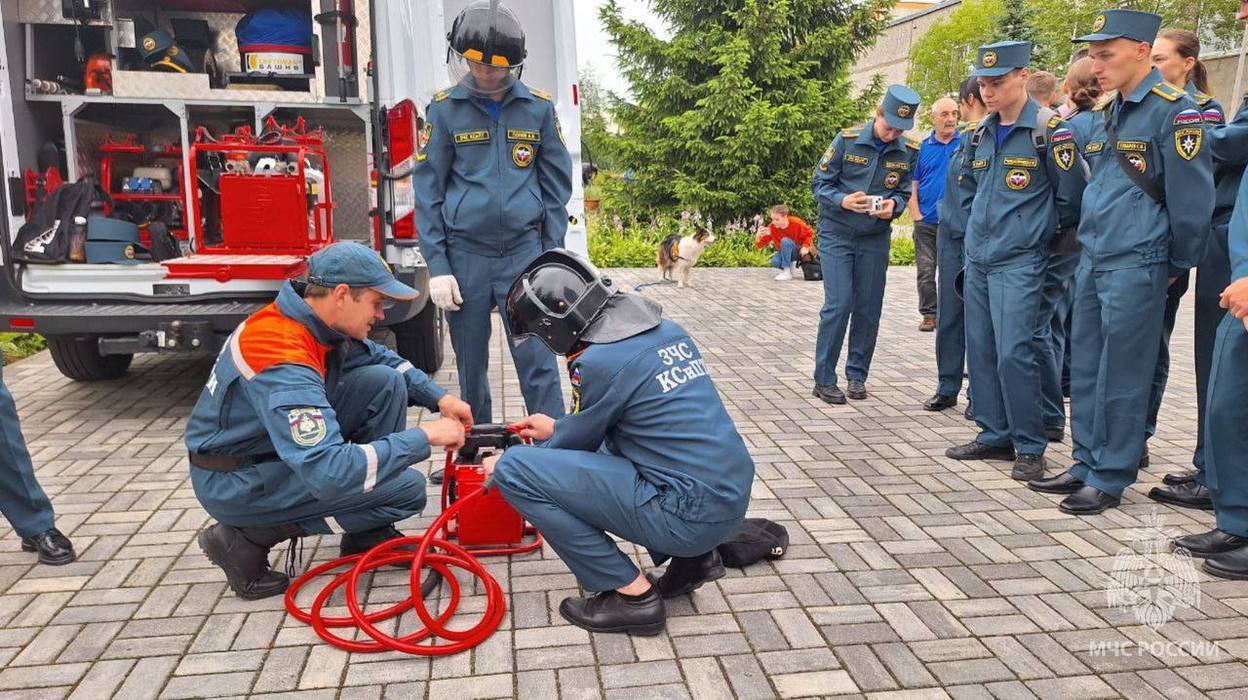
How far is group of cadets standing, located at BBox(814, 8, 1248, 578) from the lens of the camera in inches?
137

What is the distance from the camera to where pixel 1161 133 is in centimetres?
361

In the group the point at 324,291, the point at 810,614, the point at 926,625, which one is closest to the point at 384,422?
the point at 324,291

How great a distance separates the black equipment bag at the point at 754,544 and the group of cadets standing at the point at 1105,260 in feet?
4.90

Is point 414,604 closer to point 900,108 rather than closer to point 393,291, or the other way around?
point 393,291

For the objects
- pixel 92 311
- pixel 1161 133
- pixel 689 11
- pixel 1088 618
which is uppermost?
pixel 689 11

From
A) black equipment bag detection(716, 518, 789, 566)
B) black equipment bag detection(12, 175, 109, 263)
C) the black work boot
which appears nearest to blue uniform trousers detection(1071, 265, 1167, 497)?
black equipment bag detection(716, 518, 789, 566)

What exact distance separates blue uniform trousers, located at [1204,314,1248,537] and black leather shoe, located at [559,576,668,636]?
2.29 metres

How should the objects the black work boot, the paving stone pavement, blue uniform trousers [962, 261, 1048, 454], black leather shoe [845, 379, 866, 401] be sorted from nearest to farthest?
the paving stone pavement
the black work boot
blue uniform trousers [962, 261, 1048, 454]
black leather shoe [845, 379, 866, 401]

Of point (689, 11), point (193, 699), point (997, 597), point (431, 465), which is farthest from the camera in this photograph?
point (689, 11)

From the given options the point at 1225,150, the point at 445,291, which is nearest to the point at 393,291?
the point at 445,291

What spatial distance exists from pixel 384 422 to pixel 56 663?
1.27m

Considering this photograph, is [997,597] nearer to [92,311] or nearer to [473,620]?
[473,620]

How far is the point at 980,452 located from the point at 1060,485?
1.82ft

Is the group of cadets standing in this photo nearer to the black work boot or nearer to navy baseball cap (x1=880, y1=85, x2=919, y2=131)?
navy baseball cap (x1=880, y1=85, x2=919, y2=131)
